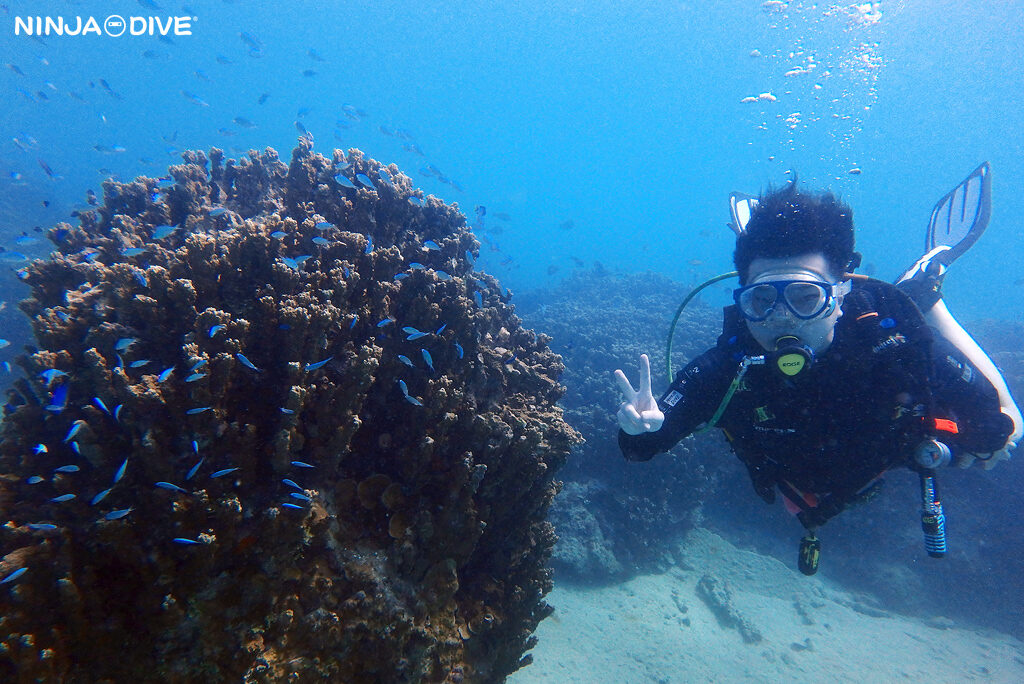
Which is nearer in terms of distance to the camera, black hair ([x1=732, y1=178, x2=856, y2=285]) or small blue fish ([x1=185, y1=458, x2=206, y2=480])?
small blue fish ([x1=185, y1=458, x2=206, y2=480])

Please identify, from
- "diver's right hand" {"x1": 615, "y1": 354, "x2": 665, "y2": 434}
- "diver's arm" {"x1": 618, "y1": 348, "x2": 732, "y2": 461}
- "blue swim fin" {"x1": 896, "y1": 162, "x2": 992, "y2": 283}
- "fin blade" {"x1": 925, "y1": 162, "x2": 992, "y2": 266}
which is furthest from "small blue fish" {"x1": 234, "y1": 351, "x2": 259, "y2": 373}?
"fin blade" {"x1": 925, "y1": 162, "x2": 992, "y2": 266}

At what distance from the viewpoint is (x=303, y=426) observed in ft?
9.46

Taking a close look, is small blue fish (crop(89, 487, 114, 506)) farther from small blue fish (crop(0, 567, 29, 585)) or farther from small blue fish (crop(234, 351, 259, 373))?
small blue fish (crop(234, 351, 259, 373))

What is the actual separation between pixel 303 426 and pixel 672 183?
15304 centimetres

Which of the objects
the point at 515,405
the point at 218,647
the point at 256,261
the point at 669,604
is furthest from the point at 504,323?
the point at 669,604

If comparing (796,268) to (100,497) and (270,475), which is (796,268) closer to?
(270,475)

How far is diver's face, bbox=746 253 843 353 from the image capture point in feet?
12.2

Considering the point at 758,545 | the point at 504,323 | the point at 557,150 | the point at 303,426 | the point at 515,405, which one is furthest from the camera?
the point at 557,150

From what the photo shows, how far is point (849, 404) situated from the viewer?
3.83 m

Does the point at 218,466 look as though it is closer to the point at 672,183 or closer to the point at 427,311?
the point at 427,311

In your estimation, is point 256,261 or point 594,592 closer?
point 256,261

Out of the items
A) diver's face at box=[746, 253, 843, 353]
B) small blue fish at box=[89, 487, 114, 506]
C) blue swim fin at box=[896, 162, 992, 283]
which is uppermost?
blue swim fin at box=[896, 162, 992, 283]

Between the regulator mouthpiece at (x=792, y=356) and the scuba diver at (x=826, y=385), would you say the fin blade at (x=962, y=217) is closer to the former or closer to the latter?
the scuba diver at (x=826, y=385)

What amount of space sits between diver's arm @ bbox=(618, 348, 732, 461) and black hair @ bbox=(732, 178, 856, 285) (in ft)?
2.99
